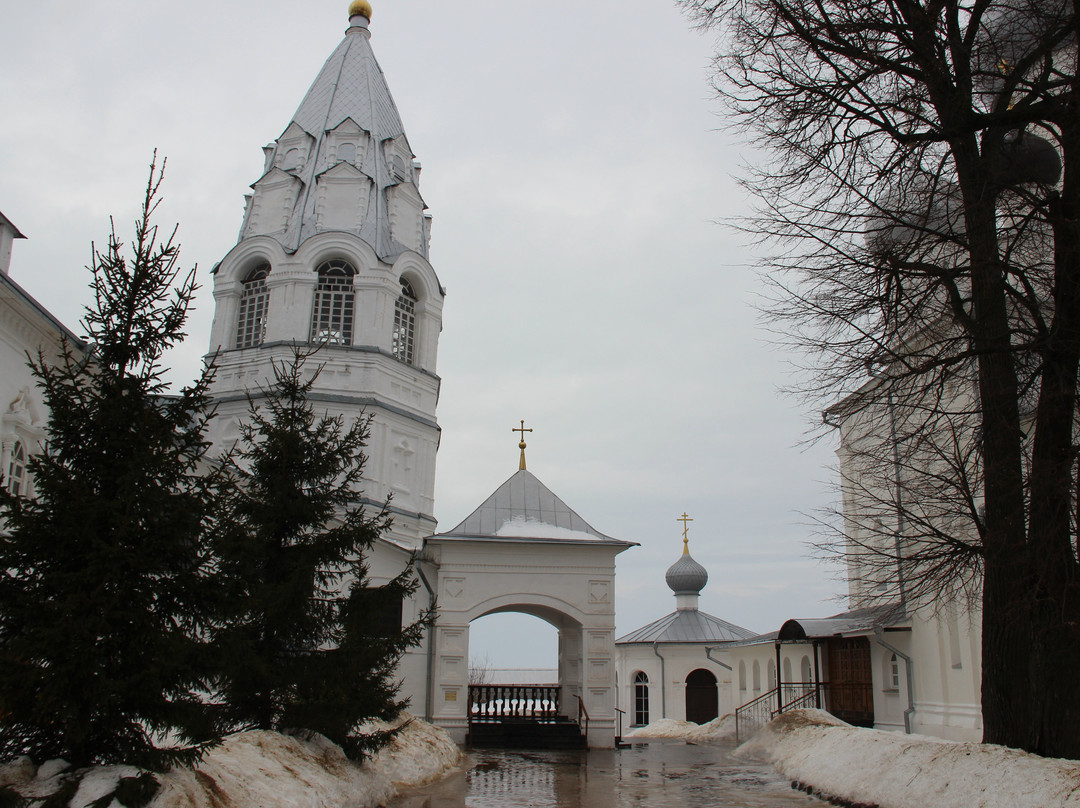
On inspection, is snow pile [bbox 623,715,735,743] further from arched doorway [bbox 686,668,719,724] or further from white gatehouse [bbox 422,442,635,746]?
white gatehouse [bbox 422,442,635,746]

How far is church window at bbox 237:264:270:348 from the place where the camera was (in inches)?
992

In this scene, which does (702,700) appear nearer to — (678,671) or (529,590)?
(678,671)

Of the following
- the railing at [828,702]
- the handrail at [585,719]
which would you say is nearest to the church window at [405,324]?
the handrail at [585,719]

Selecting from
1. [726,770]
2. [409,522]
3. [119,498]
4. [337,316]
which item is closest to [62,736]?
[119,498]

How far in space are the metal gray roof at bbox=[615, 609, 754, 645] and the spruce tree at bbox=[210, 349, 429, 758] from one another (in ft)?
87.9

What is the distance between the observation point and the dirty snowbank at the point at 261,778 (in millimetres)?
6098

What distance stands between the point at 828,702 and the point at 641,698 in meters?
16.0

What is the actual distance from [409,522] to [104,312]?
17395mm

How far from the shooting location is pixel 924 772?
9.48 metres

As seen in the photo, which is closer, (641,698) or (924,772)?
(924,772)

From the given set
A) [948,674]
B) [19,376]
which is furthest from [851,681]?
[19,376]

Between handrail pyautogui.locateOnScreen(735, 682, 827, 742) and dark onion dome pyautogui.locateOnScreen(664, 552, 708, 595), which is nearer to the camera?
handrail pyautogui.locateOnScreen(735, 682, 827, 742)

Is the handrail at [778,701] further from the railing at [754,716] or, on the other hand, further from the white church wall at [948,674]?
the white church wall at [948,674]

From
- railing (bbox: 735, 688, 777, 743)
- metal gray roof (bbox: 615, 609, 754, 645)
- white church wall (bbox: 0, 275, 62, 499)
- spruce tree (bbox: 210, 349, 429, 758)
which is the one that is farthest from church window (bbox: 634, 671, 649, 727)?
white church wall (bbox: 0, 275, 62, 499)
